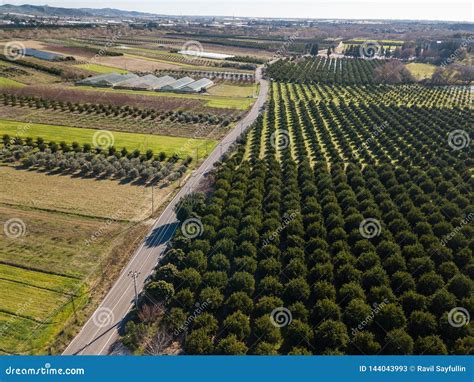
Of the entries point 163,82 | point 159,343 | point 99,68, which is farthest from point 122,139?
point 99,68

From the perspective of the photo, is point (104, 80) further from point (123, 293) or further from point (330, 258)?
point (330, 258)

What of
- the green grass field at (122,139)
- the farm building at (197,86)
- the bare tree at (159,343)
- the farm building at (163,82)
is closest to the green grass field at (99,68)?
the farm building at (163,82)

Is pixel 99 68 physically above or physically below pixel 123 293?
above

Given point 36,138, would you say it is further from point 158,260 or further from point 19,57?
point 19,57

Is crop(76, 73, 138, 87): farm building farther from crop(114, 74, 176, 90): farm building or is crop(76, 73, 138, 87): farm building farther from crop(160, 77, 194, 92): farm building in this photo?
crop(160, 77, 194, 92): farm building

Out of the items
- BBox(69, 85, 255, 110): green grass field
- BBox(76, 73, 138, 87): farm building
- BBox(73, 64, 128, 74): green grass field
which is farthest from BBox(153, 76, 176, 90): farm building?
BBox(73, 64, 128, 74): green grass field

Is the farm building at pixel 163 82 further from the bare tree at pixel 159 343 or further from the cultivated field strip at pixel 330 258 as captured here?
the bare tree at pixel 159 343
